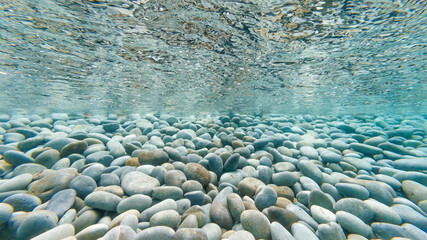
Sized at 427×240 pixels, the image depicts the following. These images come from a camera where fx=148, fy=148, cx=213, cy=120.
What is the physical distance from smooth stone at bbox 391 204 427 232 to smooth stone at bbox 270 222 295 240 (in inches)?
71.5

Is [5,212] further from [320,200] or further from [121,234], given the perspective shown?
[320,200]

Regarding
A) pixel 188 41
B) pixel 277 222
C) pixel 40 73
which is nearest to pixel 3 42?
pixel 40 73

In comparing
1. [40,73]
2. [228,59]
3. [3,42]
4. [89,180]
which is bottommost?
[89,180]

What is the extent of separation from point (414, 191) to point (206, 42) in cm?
534

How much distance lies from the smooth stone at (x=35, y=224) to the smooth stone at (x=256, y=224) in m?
2.21

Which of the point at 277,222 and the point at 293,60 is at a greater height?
the point at 293,60

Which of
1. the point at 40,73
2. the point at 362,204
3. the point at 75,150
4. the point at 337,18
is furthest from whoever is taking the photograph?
the point at 40,73

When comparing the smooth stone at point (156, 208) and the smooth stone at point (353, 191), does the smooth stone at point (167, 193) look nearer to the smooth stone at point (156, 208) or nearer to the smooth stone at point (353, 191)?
the smooth stone at point (156, 208)

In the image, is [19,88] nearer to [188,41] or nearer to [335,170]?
[188,41]

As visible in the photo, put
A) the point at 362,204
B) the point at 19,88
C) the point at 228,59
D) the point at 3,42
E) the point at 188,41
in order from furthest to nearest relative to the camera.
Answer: the point at 19,88 → the point at 228,59 → the point at 188,41 → the point at 3,42 → the point at 362,204

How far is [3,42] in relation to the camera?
13.3 feet

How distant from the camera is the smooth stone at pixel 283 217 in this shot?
1882mm

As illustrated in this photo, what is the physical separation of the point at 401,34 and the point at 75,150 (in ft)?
28.3

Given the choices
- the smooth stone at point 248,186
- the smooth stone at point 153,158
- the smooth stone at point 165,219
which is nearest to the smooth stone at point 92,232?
the smooth stone at point 165,219
